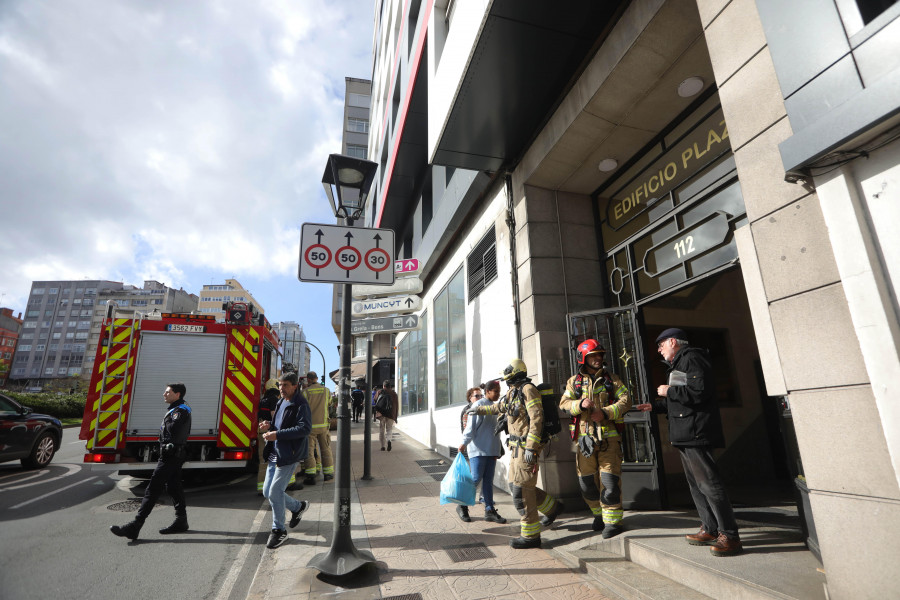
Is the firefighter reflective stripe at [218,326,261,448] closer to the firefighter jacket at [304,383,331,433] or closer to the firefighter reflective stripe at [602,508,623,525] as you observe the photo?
the firefighter jacket at [304,383,331,433]

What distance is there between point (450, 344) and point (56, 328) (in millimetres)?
153742

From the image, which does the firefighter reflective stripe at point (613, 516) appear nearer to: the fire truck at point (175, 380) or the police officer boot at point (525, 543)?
the police officer boot at point (525, 543)

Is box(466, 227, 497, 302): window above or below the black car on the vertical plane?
above

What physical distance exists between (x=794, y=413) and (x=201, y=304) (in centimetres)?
13571

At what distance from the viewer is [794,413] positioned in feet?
9.41

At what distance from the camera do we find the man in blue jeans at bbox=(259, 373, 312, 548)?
16.0ft

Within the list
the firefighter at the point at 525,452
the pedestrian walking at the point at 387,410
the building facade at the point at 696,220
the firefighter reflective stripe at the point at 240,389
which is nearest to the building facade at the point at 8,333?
the pedestrian walking at the point at 387,410

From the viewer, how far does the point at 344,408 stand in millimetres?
4211

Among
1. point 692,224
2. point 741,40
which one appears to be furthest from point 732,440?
point 741,40

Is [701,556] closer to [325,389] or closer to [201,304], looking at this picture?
[325,389]

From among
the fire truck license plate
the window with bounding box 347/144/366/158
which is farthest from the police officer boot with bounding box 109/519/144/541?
the window with bounding box 347/144/366/158

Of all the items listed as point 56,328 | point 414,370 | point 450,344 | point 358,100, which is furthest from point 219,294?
point 450,344

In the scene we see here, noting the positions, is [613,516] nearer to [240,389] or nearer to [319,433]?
[319,433]

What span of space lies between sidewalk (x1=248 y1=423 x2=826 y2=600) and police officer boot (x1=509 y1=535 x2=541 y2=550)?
0.08 meters
